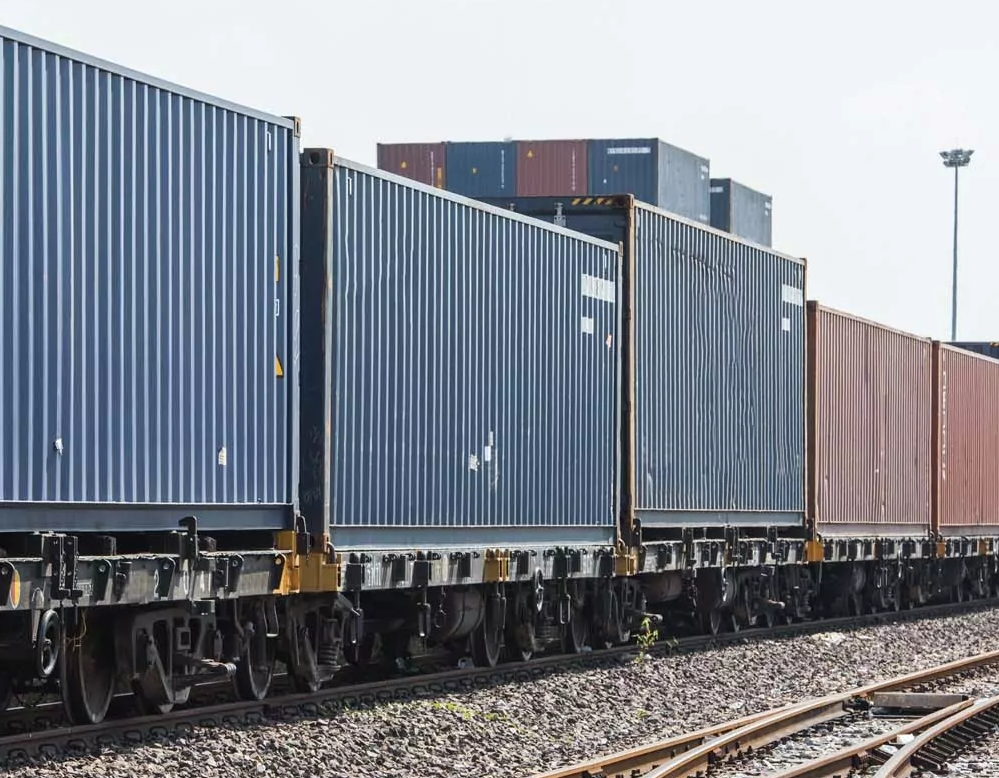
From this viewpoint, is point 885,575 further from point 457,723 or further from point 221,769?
point 221,769

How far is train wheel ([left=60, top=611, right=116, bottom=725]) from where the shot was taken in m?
12.4

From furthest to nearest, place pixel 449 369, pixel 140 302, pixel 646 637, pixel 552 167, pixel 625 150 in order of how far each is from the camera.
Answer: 1. pixel 552 167
2. pixel 625 150
3. pixel 646 637
4. pixel 449 369
5. pixel 140 302

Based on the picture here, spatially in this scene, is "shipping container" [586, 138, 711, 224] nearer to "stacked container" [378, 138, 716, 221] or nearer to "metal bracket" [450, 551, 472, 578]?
"stacked container" [378, 138, 716, 221]

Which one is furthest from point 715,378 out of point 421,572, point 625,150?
point 625,150

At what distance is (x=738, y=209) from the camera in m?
59.7

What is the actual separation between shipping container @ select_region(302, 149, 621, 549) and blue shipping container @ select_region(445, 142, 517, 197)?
38.5 metres

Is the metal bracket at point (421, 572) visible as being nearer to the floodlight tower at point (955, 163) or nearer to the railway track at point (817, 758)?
the railway track at point (817, 758)

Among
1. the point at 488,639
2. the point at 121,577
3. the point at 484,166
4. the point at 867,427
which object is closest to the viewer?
the point at 121,577

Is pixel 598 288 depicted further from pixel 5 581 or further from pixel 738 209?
pixel 738 209

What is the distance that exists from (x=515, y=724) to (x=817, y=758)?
252 cm

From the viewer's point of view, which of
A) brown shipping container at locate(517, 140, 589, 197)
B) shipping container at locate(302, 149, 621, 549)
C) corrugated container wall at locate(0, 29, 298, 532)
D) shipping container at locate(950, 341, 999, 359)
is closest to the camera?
corrugated container wall at locate(0, 29, 298, 532)

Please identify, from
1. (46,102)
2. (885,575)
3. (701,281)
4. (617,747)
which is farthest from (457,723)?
(885,575)

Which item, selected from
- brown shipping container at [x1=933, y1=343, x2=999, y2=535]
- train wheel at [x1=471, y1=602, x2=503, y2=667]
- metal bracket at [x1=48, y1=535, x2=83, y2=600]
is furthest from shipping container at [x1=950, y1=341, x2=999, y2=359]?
metal bracket at [x1=48, y1=535, x2=83, y2=600]

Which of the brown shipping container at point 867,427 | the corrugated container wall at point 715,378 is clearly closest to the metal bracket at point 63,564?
the corrugated container wall at point 715,378
